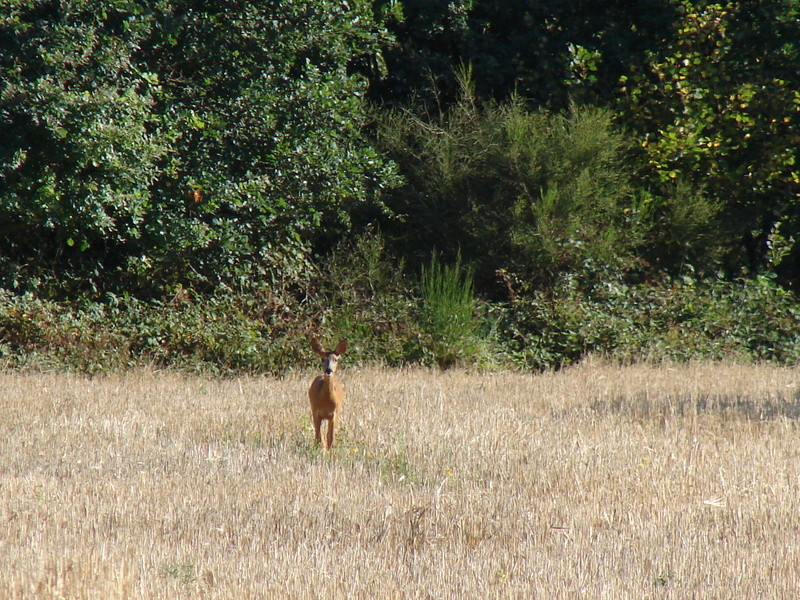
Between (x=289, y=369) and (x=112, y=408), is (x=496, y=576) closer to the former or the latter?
(x=112, y=408)

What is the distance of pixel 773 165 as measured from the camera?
55.6 feet

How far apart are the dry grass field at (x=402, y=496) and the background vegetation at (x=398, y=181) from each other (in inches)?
Answer: 114

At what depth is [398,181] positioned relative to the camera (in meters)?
15.4

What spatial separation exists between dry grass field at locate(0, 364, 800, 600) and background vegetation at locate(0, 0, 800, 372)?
9.47ft

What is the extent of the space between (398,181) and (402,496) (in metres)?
9.24

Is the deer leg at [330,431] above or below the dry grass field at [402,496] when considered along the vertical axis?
above

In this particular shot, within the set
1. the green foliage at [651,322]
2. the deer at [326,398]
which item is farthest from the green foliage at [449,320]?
the deer at [326,398]

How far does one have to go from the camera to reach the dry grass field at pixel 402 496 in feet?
16.7

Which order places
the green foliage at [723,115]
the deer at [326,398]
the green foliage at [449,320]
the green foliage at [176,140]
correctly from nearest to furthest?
the deer at [326,398]
the green foliage at [176,140]
the green foliage at [449,320]
the green foliage at [723,115]

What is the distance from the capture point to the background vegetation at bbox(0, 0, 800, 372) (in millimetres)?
12633

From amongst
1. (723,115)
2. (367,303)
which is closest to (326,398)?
(367,303)

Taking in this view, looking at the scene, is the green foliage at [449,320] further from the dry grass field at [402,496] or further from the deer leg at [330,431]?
the deer leg at [330,431]

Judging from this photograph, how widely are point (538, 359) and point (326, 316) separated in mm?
3164

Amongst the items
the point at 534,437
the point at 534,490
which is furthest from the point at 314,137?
the point at 534,490
